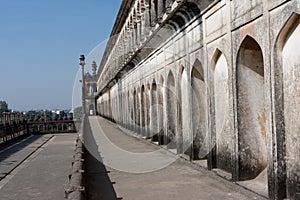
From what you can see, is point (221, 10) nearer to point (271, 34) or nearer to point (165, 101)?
point (271, 34)

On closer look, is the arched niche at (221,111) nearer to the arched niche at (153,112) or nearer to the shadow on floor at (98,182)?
the shadow on floor at (98,182)

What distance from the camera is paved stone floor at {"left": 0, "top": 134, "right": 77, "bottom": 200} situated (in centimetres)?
1073

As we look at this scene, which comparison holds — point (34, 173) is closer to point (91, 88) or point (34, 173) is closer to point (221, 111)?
point (221, 111)

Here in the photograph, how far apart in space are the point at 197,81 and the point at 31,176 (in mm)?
6920

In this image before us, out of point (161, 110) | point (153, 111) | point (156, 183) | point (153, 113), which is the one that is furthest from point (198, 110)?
point (153, 113)

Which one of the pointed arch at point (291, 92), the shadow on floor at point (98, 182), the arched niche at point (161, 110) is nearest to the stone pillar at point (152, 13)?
the arched niche at point (161, 110)

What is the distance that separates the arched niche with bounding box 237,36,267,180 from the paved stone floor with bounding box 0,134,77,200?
198 inches

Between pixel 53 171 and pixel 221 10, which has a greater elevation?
pixel 221 10

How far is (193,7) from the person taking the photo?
32.1ft

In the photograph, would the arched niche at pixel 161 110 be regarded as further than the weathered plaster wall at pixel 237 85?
Yes

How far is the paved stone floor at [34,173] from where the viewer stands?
10734 mm

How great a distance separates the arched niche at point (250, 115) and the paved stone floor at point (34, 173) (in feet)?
16.5

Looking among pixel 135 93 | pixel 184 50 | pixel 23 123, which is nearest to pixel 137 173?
pixel 184 50

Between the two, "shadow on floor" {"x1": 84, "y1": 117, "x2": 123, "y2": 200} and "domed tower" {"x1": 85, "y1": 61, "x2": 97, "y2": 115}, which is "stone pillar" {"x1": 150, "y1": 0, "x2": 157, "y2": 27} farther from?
"domed tower" {"x1": 85, "y1": 61, "x2": 97, "y2": 115}
